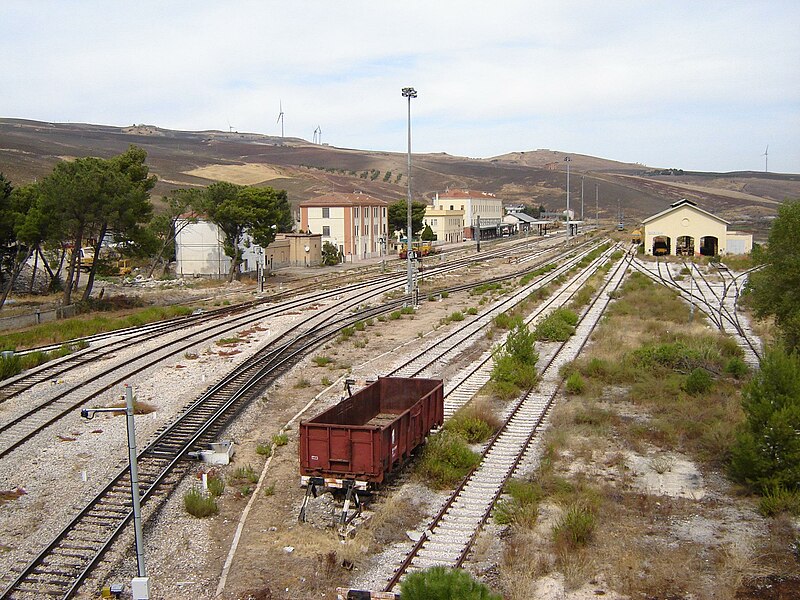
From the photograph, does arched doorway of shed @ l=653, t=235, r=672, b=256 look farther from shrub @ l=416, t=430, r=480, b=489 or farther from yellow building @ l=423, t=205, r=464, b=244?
shrub @ l=416, t=430, r=480, b=489

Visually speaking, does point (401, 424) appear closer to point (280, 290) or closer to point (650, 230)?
point (280, 290)

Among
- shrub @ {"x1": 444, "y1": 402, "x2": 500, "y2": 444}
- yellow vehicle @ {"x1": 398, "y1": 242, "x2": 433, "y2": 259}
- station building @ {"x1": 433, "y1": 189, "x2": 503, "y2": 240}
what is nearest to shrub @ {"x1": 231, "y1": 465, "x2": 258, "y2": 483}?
shrub @ {"x1": 444, "y1": 402, "x2": 500, "y2": 444}

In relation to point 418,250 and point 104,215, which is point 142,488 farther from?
point 418,250

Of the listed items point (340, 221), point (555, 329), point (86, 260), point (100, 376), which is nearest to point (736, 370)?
point (555, 329)

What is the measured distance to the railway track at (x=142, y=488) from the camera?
451 inches

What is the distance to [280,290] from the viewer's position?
1921 inches

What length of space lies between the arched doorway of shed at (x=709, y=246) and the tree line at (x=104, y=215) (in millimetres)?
40606

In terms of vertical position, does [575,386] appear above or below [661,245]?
below

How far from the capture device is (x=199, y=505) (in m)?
13.8

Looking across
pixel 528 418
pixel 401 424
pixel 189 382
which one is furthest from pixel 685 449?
pixel 189 382

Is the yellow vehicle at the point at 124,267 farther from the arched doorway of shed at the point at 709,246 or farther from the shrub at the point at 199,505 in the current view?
the arched doorway of shed at the point at 709,246

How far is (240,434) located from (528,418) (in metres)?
7.02

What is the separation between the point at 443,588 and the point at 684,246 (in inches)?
2821

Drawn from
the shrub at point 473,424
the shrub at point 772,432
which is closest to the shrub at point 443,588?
the shrub at point 772,432
